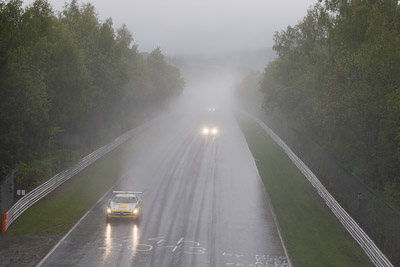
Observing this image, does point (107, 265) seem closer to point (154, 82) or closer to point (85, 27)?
point (85, 27)

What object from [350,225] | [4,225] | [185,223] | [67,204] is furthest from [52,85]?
[350,225]

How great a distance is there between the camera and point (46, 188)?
36.4 metres

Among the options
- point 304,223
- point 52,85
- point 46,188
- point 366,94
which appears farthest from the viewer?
point 52,85

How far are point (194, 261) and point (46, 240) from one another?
809 centimetres

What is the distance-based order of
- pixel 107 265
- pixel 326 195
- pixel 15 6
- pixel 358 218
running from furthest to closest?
pixel 15 6 → pixel 326 195 → pixel 358 218 → pixel 107 265

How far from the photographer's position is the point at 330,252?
24594mm

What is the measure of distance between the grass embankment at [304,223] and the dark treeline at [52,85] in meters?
17.7

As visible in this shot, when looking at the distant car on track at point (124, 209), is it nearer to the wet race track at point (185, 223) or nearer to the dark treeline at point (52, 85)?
the wet race track at point (185, 223)

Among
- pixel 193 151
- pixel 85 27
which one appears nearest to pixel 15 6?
pixel 85 27

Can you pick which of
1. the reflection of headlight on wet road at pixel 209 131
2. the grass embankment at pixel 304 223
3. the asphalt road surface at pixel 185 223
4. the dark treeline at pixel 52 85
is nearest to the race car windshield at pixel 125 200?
the asphalt road surface at pixel 185 223

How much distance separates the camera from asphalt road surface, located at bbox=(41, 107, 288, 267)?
74.6ft

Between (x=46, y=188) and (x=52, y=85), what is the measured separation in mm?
15787

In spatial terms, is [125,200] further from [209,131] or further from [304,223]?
[209,131]

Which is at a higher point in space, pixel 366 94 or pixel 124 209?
pixel 366 94
